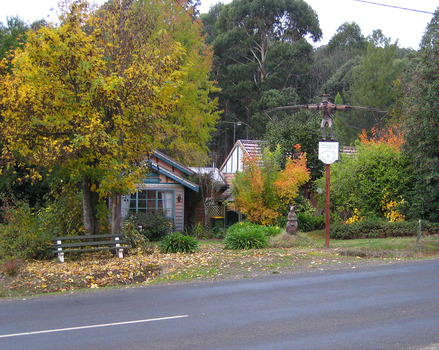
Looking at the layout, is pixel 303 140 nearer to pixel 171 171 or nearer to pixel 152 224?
pixel 171 171

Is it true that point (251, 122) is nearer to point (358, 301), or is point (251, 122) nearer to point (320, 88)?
point (320, 88)

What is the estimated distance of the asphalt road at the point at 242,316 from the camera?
6.48 meters

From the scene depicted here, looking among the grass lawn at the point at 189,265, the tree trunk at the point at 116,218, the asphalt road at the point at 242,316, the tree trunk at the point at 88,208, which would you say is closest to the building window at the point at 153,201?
the tree trunk at the point at 88,208

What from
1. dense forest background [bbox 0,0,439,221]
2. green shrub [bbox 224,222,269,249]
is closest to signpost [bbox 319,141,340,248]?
green shrub [bbox 224,222,269,249]

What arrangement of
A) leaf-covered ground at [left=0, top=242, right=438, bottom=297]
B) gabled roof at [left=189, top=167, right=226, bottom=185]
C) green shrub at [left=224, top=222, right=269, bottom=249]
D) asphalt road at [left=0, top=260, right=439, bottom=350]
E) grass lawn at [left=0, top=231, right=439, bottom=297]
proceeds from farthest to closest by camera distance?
gabled roof at [left=189, top=167, right=226, bottom=185]
green shrub at [left=224, top=222, right=269, bottom=249]
grass lawn at [left=0, top=231, right=439, bottom=297]
leaf-covered ground at [left=0, top=242, right=438, bottom=297]
asphalt road at [left=0, top=260, right=439, bottom=350]

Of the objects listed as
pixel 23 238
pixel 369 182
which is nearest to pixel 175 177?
pixel 369 182

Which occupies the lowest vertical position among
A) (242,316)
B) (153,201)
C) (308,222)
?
(242,316)

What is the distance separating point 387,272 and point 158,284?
5592 mm

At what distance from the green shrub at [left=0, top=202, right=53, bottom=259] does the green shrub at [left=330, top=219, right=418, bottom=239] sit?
11.8 meters

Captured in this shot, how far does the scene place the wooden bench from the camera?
1430 centimetres

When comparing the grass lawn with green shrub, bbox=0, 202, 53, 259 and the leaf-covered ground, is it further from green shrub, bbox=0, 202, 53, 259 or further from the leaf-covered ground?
green shrub, bbox=0, 202, 53, 259

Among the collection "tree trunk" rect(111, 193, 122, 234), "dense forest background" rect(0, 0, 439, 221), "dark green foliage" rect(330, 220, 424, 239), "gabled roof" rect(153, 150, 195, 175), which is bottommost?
"dark green foliage" rect(330, 220, 424, 239)

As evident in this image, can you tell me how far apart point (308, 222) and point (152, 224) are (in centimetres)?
749

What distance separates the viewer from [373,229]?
797 inches
